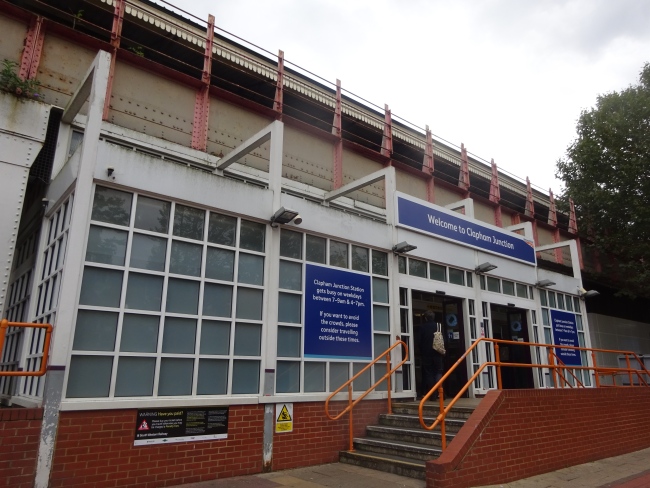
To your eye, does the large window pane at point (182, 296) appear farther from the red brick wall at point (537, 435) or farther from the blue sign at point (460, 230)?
the blue sign at point (460, 230)

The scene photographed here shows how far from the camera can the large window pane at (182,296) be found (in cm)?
680

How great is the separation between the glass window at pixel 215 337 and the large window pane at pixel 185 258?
0.81 m

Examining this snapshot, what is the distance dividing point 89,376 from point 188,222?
8.42 ft

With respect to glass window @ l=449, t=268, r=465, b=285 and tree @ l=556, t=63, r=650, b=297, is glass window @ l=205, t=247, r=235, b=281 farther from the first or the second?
tree @ l=556, t=63, r=650, b=297

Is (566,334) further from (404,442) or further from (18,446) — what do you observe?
(18,446)

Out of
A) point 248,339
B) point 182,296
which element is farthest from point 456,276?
point 182,296

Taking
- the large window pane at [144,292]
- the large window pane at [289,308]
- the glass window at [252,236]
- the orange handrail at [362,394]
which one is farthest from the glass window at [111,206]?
the orange handrail at [362,394]

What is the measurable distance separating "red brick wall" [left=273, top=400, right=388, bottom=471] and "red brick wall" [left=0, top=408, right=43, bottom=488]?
325 centimetres

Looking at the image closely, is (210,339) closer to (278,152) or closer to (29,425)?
(29,425)

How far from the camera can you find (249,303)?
757cm

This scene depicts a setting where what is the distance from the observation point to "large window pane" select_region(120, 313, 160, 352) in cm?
629

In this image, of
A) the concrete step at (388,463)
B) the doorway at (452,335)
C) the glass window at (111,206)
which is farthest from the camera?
the doorway at (452,335)

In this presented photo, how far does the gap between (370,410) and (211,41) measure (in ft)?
28.0

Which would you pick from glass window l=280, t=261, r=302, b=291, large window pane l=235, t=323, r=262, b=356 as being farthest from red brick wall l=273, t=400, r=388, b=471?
glass window l=280, t=261, r=302, b=291
